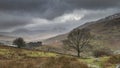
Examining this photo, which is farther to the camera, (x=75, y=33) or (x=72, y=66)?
(x=75, y=33)

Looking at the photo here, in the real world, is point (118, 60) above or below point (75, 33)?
below

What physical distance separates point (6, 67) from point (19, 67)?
1.31 m

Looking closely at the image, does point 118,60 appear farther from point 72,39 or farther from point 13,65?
point 72,39

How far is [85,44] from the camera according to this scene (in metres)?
136

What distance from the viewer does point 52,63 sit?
30.2 m

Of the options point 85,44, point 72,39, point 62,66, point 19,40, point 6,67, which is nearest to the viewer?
point 6,67

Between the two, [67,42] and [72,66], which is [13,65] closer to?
A: [72,66]

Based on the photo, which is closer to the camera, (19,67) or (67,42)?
(19,67)

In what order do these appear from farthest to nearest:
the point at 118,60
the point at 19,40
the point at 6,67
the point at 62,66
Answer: the point at 19,40
the point at 118,60
the point at 62,66
the point at 6,67

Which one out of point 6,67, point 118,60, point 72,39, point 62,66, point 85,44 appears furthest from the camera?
point 85,44

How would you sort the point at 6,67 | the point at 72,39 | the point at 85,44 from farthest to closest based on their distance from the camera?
1. the point at 85,44
2. the point at 72,39
3. the point at 6,67

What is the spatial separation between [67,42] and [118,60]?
247 ft

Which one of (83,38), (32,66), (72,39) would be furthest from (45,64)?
(83,38)

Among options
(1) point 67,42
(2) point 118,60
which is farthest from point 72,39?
(2) point 118,60
